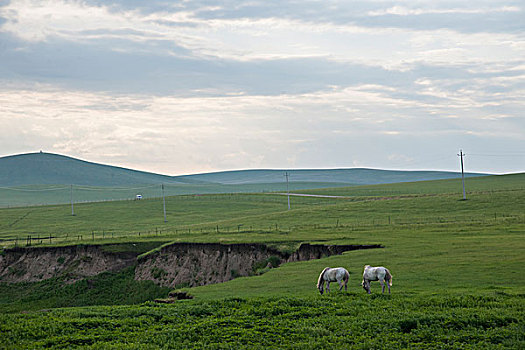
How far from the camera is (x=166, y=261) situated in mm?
58500

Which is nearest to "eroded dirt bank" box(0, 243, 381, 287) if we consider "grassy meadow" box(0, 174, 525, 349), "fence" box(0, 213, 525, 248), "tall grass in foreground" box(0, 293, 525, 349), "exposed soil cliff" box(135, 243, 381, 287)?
"exposed soil cliff" box(135, 243, 381, 287)

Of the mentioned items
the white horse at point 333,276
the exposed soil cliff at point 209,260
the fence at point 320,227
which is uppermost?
the fence at point 320,227

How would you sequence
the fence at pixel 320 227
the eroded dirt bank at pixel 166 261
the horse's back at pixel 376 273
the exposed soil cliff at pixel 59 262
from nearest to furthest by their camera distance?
1. the horse's back at pixel 376 273
2. the eroded dirt bank at pixel 166 261
3. the exposed soil cliff at pixel 59 262
4. the fence at pixel 320 227

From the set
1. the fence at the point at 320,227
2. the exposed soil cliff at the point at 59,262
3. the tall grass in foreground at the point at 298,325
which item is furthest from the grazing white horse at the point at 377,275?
the exposed soil cliff at the point at 59,262

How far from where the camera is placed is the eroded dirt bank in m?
52.9

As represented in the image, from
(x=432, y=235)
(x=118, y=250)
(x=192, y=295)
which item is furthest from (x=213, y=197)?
(x=192, y=295)

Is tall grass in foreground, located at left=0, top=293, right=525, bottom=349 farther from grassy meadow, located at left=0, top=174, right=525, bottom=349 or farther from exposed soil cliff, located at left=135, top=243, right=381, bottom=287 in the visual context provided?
exposed soil cliff, located at left=135, top=243, right=381, bottom=287

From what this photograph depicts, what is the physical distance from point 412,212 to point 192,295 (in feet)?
202

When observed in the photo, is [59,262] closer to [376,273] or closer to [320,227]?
[320,227]

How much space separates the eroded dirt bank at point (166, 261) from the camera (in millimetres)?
52938

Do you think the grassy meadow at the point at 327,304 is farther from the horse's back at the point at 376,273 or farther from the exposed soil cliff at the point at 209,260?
the exposed soil cliff at the point at 209,260

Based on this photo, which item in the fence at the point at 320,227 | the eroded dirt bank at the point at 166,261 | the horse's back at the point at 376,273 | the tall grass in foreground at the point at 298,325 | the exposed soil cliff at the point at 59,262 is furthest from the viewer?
the fence at the point at 320,227

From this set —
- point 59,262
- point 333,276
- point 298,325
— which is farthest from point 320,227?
point 298,325

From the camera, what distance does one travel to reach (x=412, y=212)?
8844cm
